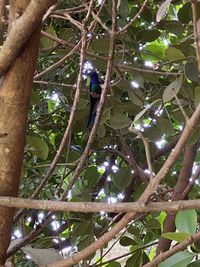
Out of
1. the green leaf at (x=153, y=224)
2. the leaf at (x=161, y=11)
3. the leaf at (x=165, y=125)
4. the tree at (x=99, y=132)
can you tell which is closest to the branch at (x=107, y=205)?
the tree at (x=99, y=132)

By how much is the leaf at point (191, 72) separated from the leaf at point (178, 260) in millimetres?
285

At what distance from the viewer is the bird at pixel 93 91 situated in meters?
1.08

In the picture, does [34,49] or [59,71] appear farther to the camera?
[59,71]

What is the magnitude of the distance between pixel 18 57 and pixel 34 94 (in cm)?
40

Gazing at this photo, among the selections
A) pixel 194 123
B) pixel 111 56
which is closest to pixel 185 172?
pixel 111 56

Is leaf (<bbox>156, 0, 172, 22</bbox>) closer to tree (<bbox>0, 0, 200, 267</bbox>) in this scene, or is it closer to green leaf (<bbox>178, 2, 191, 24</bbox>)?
tree (<bbox>0, 0, 200, 267</bbox>)

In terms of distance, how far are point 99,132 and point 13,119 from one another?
0.48m

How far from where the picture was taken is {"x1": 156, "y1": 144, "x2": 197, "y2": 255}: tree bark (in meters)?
0.96

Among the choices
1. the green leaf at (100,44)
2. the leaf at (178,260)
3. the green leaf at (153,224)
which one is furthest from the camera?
the green leaf at (153,224)

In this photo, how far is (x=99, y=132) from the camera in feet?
3.48

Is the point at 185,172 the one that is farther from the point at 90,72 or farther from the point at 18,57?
the point at 18,57

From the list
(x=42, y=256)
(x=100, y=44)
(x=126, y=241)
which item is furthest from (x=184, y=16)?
(x=42, y=256)

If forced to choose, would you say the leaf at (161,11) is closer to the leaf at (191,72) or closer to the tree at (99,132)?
the tree at (99,132)

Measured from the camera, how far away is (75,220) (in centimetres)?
103
